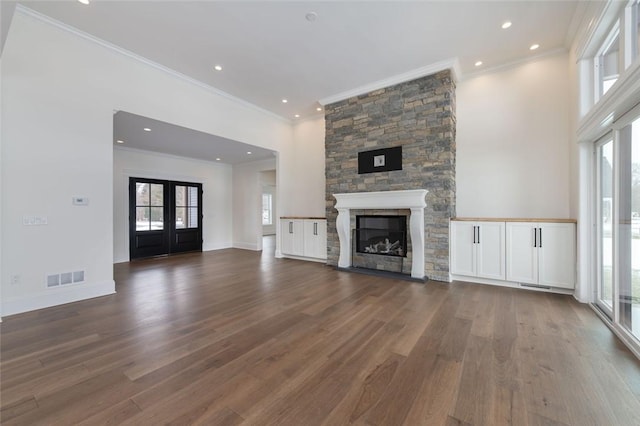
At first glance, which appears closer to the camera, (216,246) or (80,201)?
(80,201)

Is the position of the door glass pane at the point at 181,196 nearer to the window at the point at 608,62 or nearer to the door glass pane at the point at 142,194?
the door glass pane at the point at 142,194

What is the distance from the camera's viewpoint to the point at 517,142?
13.8 ft

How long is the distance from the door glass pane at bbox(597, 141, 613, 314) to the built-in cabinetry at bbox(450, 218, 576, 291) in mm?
373

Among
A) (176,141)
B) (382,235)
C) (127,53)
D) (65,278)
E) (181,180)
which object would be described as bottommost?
(65,278)

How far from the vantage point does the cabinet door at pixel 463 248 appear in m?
4.12

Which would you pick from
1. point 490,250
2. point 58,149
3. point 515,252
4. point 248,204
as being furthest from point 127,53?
Result: point 515,252

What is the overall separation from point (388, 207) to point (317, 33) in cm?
292

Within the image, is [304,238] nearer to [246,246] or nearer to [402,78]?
[246,246]

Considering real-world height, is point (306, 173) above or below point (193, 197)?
above

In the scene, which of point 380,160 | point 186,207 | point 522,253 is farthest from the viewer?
point 186,207

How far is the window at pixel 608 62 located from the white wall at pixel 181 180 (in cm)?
840

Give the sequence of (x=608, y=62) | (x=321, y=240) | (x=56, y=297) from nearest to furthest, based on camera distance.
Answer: (x=608, y=62) < (x=56, y=297) < (x=321, y=240)

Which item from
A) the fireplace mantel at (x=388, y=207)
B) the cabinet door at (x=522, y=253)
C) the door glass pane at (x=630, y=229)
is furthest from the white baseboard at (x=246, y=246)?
the door glass pane at (x=630, y=229)

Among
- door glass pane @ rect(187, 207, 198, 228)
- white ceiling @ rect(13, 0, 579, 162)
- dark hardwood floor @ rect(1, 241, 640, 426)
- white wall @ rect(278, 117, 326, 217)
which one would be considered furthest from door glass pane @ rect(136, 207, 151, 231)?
white ceiling @ rect(13, 0, 579, 162)
